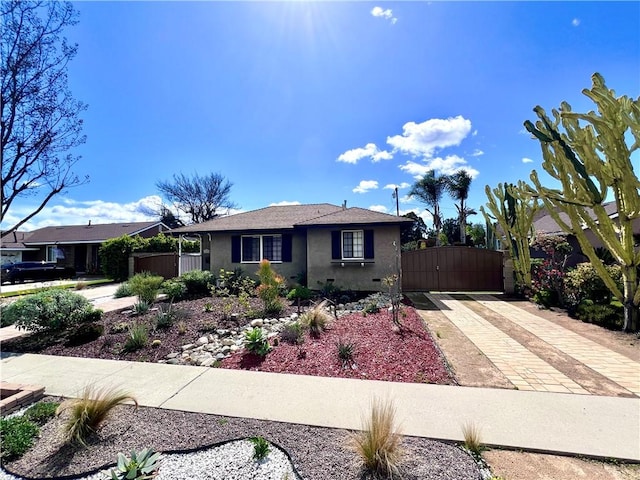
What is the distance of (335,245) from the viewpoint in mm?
12484

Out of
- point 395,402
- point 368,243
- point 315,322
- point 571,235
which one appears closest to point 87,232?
point 368,243

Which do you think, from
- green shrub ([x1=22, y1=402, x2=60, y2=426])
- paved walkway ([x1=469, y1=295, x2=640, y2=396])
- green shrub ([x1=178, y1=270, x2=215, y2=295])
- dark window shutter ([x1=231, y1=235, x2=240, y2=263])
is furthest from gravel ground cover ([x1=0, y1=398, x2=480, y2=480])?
dark window shutter ([x1=231, y1=235, x2=240, y2=263])

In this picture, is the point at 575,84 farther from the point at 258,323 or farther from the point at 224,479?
the point at 224,479

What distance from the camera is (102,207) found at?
1400 inches

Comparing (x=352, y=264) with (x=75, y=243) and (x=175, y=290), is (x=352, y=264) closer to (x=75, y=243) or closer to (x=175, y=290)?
(x=175, y=290)

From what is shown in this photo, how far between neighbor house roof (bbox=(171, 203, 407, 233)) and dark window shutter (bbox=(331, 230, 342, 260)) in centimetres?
64

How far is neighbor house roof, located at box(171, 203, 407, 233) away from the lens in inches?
476

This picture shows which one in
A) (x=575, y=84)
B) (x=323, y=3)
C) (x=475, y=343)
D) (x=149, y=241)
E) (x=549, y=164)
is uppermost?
(x=323, y=3)


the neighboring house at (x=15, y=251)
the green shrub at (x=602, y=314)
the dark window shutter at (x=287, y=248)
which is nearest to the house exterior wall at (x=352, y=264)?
the dark window shutter at (x=287, y=248)

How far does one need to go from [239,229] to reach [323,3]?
30.1 feet

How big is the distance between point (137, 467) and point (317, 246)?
10432 millimetres

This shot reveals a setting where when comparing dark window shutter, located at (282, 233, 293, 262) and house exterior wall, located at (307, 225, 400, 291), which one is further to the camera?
dark window shutter, located at (282, 233, 293, 262)

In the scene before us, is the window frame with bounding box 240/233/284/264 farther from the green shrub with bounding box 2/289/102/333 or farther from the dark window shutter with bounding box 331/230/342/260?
the green shrub with bounding box 2/289/102/333

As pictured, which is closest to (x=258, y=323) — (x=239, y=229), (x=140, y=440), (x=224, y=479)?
(x=140, y=440)
